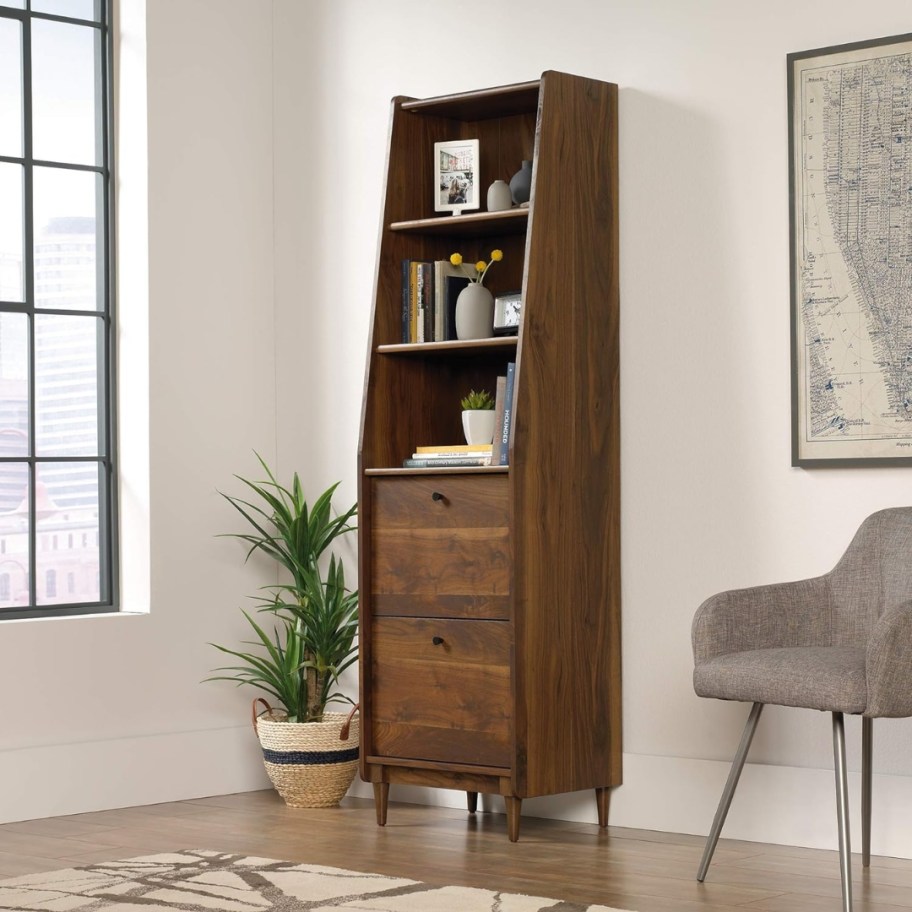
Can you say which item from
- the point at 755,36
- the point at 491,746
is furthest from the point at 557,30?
the point at 491,746

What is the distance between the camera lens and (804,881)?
3.52m

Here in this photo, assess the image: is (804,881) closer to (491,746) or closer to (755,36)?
(491,746)

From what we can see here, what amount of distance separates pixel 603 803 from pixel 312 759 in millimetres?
902

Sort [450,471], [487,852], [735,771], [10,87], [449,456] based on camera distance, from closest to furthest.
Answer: [735,771] → [487,852] → [450,471] → [449,456] → [10,87]

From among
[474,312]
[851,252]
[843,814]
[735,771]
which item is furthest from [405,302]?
[843,814]

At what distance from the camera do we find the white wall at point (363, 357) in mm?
4062

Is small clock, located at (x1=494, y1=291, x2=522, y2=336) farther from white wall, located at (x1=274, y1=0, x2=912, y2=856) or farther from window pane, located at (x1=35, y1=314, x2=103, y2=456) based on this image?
window pane, located at (x1=35, y1=314, x2=103, y2=456)

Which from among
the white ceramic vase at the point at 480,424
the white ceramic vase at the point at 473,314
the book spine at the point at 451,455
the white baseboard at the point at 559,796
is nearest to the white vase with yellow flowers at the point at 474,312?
the white ceramic vase at the point at 473,314

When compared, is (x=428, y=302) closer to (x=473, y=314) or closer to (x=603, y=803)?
(x=473, y=314)

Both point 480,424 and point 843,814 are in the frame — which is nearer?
point 843,814

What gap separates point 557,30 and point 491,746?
6.75ft

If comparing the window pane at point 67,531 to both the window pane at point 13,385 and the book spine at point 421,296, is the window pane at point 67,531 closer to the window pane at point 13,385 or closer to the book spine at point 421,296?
the window pane at point 13,385

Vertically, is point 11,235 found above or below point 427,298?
above

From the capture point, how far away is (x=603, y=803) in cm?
422
